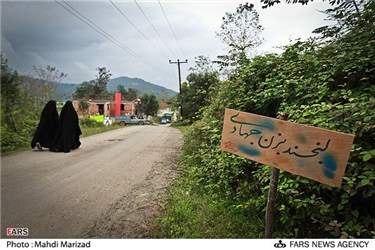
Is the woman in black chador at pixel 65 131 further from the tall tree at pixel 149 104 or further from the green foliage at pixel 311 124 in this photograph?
the tall tree at pixel 149 104

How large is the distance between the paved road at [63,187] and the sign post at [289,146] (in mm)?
1845

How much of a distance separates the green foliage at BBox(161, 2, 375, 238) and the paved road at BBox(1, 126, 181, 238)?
1067mm

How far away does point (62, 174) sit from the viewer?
13.1 feet

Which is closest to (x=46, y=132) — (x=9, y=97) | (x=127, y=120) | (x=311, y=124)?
(x=9, y=97)

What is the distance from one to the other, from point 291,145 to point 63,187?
3288 mm

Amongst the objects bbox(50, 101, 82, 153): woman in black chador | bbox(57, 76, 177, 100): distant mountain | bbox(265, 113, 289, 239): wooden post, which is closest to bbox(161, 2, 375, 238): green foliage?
bbox(265, 113, 289, 239): wooden post

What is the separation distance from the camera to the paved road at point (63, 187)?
7.69ft

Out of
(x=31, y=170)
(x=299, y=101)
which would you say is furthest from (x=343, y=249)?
(x=31, y=170)

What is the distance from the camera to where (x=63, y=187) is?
3.36 metres

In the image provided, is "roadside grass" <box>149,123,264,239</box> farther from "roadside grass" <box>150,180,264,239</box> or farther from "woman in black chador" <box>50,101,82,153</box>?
"woman in black chador" <box>50,101,82,153</box>

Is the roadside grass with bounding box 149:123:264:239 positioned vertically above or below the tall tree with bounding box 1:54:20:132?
below

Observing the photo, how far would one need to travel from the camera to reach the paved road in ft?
7.69

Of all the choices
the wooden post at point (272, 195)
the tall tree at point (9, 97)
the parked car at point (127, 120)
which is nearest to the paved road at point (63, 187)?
the tall tree at point (9, 97)

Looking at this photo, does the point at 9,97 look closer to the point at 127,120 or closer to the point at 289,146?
the point at 289,146
